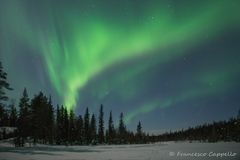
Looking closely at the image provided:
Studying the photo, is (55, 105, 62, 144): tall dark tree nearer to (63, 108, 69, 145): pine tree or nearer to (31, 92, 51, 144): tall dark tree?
(63, 108, 69, 145): pine tree

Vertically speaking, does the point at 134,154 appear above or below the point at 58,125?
below

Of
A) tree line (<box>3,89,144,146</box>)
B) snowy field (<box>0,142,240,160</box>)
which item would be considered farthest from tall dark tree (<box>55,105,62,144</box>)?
snowy field (<box>0,142,240,160</box>)

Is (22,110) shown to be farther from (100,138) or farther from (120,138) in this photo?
(120,138)

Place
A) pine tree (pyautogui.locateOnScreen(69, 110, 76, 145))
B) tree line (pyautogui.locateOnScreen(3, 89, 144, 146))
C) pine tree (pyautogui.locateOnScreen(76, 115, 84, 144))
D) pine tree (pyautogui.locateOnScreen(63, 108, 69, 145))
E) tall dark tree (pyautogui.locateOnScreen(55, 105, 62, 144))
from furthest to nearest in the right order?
1. pine tree (pyautogui.locateOnScreen(76, 115, 84, 144))
2. pine tree (pyautogui.locateOnScreen(69, 110, 76, 145))
3. pine tree (pyautogui.locateOnScreen(63, 108, 69, 145))
4. tall dark tree (pyautogui.locateOnScreen(55, 105, 62, 144))
5. tree line (pyautogui.locateOnScreen(3, 89, 144, 146))

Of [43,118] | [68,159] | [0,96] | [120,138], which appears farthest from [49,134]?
[68,159]

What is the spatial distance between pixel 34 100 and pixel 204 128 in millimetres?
67946

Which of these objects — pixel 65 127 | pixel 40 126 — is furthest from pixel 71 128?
pixel 40 126

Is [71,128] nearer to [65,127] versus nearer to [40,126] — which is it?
[65,127]

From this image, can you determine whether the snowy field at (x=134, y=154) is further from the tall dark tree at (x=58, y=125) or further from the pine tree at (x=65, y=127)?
the pine tree at (x=65, y=127)

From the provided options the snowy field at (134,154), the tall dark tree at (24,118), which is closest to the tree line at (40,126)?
the tall dark tree at (24,118)

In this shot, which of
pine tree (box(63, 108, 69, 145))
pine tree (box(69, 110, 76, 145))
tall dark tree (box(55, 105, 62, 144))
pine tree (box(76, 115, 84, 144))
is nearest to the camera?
tall dark tree (box(55, 105, 62, 144))

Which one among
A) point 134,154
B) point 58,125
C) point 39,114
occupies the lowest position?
point 134,154

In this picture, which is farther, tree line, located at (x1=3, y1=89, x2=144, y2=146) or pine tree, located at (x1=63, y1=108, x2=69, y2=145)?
pine tree, located at (x1=63, y1=108, x2=69, y2=145)

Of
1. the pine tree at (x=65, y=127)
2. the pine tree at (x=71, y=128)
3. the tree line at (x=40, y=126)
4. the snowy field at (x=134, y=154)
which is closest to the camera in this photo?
the snowy field at (x=134, y=154)
